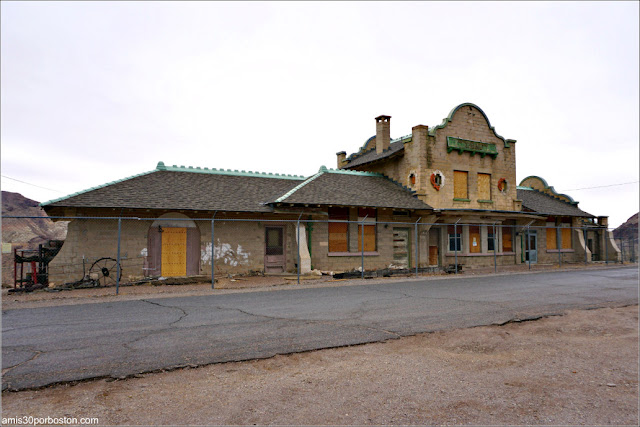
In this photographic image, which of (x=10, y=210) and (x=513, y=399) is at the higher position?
(x=10, y=210)

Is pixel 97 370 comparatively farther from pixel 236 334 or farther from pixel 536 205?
pixel 536 205

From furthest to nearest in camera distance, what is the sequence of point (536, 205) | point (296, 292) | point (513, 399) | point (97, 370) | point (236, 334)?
point (536, 205) < point (296, 292) < point (236, 334) < point (97, 370) < point (513, 399)

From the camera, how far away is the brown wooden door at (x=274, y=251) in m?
19.9

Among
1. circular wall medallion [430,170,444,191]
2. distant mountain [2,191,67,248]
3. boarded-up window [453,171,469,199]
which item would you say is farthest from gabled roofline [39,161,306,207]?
distant mountain [2,191,67,248]

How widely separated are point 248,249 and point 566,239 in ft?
82.5

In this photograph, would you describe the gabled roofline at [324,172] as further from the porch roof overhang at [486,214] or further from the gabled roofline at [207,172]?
the porch roof overhang at [486,214]

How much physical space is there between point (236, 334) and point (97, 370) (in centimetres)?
253

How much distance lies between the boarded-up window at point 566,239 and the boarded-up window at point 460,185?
35.9 feet

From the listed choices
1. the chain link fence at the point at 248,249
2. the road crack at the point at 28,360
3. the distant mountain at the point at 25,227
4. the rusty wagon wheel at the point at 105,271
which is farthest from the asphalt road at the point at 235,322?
the distant mountain at the point at 25,227

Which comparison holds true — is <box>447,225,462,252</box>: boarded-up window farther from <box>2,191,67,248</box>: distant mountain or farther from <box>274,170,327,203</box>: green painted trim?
<box>2,191,67,248</box>: distant mountain

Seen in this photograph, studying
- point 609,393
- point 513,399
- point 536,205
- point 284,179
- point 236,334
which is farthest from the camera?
point 536,205

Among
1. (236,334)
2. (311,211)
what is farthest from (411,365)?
(311,211)

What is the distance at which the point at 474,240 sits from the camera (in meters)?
26.4

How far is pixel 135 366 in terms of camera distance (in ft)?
18.6
